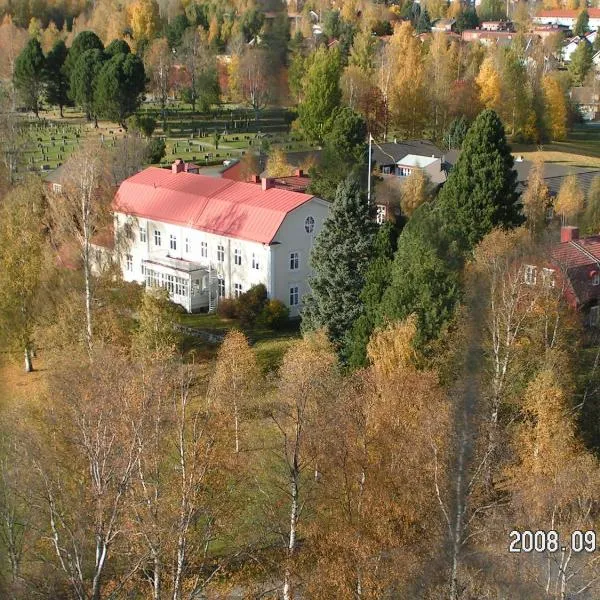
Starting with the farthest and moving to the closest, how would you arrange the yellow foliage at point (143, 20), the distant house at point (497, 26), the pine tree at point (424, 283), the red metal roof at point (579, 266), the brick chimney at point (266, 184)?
1. the distant house at point (497, 26)
2. the yellow foliage at point (143, 20)
3. the brick chimney at point (266, 184)
4. the red metal roof at point (579, 266)
5. the pine tree at point (424, 283)

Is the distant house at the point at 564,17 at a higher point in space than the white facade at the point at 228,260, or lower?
higher

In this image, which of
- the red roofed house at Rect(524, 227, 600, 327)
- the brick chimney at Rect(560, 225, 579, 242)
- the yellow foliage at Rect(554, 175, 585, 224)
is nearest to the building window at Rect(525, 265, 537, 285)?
the red roofed house at Rect(524, 227, 600, 327)

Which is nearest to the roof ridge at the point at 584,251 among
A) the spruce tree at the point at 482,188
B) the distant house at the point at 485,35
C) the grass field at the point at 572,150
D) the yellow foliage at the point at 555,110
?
the spruce tree at the point at 482,188

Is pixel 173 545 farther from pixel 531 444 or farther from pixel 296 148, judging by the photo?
pixel 296 148

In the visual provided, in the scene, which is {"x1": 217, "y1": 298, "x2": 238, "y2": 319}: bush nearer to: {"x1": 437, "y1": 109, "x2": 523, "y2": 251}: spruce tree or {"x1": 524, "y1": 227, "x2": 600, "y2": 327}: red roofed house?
{"x1": 437, "y1": 109, "x2": 523, "y2": 251}: spruce tree

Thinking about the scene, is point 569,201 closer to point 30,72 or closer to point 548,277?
point 548,277

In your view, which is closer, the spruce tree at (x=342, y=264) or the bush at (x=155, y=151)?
the spruce tree at (x=342, y=264)

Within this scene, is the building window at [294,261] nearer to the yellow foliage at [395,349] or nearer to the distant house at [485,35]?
the yellow foliage at [395,349]
